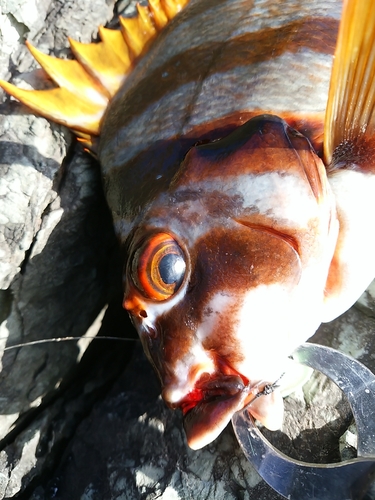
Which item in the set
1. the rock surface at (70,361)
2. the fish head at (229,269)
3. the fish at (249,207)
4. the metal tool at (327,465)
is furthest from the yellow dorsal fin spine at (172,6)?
the metal tool at (327,465)

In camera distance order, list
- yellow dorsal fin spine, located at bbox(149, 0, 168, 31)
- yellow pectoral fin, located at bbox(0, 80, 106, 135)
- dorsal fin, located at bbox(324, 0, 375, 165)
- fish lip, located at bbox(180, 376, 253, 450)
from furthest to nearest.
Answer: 1. yellow dorsal fin spine, located at bbox(149, 0, 168, 31)
2. yellow pectoral fin, located at bbox(0, 80, 106, 135)
3. fish lip, located at bbox(180, 376, 253, 450)
4. dorsal fin, located at bbox(324, 0, 375, 165)

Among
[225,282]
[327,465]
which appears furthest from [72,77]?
[327,465]

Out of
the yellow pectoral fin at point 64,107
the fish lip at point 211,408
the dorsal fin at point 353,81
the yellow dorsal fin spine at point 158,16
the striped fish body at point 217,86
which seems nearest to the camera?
the dorsal fin at point 353,81

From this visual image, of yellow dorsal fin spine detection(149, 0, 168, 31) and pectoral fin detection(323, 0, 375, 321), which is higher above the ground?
yellow dorsal fin spine detection(149, 0, 168, 31)

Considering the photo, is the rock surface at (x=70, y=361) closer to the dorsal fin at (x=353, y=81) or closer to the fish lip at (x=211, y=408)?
the fish lip at (x=211, y=408)

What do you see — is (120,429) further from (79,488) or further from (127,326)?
(127,326)

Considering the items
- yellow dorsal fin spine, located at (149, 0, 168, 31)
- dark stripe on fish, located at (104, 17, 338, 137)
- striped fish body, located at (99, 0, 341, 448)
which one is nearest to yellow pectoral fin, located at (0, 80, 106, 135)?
dark stripe on fish, located at (104, 17, 338, 137)

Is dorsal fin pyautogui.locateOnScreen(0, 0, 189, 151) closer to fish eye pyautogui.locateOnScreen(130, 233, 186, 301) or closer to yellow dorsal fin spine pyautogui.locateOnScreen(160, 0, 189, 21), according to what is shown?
yellow dorsal fin spine pyautogui.locateOnScreen(160, 0, 189, 21)

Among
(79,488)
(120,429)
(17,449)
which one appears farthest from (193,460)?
(17,449)
